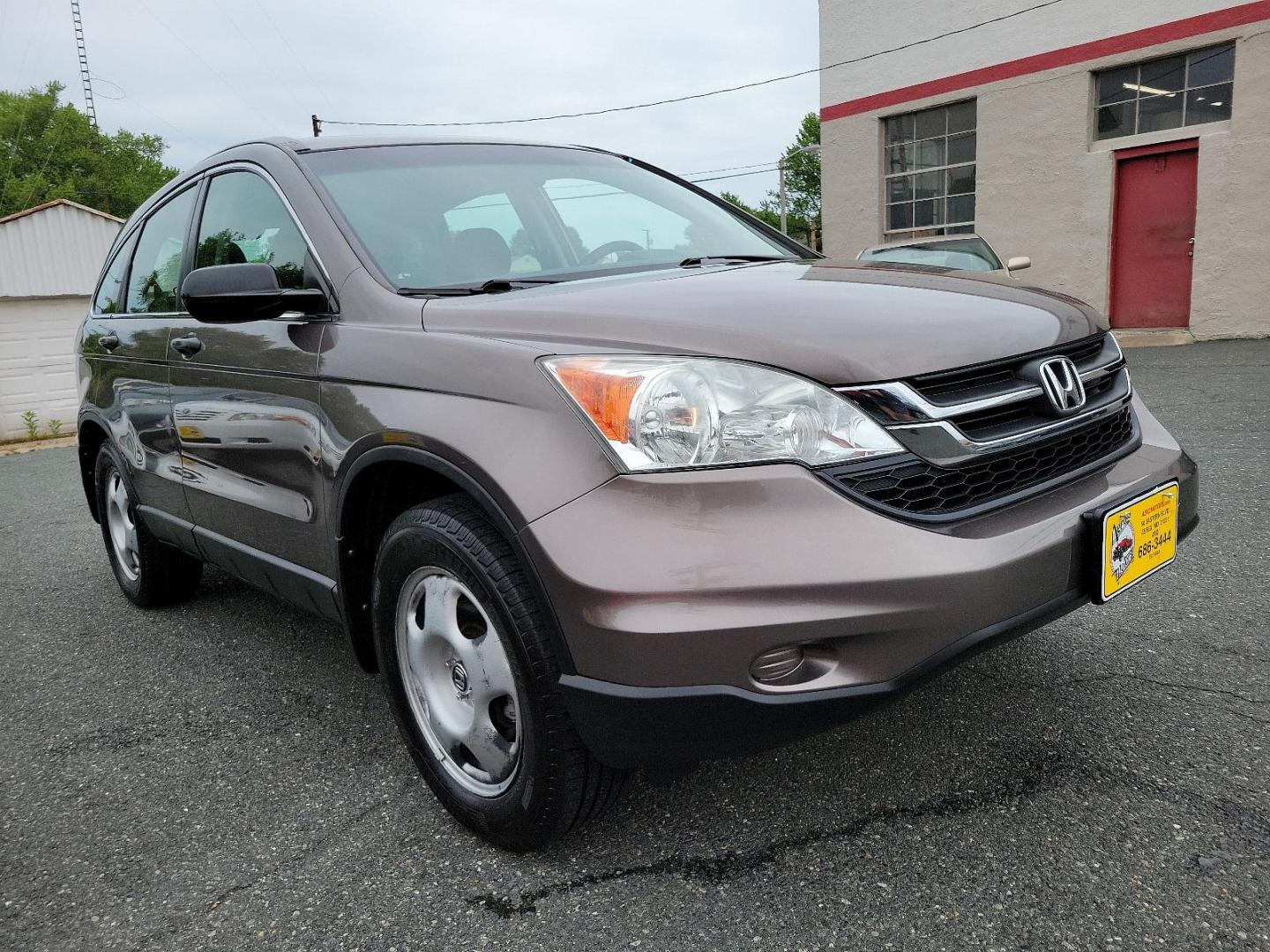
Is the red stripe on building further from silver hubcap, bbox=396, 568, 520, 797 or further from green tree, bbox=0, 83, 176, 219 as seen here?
green tree, bbox=0, 83, 176, 219

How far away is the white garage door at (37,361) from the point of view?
17219 mm

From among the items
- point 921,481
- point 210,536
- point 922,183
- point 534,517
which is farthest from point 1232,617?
point 922,183

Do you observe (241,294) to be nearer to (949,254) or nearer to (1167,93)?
(949,254)

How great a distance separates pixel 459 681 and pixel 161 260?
2361mm

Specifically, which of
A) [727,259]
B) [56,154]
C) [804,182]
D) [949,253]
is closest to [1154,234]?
[949,253]

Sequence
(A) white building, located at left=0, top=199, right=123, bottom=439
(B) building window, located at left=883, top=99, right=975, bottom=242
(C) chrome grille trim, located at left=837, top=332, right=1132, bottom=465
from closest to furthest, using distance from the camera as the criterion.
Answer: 1. (C) chrome grille trim, located at left=837, top=332, right=1132, bottom=465
2. (B) building window, located at left=883, top=99, right=975, bottom=242
3. (A) white building, located at left=0, top=199, right=123, bottom=439

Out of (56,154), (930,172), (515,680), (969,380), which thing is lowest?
(515,680)

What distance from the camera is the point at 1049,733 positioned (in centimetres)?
253

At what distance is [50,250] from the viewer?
17750 mm

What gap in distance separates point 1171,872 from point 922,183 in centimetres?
1471

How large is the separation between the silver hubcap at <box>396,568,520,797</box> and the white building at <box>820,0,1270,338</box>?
41.8 feet

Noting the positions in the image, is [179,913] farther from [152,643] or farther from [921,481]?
[152,643]

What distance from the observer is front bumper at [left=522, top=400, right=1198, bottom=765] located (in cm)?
171

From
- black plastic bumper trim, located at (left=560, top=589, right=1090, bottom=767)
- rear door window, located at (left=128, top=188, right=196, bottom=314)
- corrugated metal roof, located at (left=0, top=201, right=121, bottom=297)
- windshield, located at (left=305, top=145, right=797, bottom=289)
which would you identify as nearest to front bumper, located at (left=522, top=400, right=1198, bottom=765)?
black plastic bumper trim, located at (left=560, top=589, right=1090, bottom=767)
